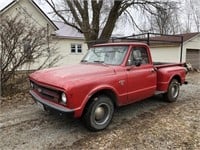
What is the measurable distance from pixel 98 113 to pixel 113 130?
533mm

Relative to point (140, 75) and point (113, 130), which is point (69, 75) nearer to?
point (113, 130)

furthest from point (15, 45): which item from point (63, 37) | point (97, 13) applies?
point (63, 37)

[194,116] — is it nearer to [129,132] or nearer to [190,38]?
[129,132]

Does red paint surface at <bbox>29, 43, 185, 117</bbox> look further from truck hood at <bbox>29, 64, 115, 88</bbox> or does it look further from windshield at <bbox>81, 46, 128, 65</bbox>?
windshield at <bbox>81, 46, 128, 65</bbox>

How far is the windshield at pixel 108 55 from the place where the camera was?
5.61 metres

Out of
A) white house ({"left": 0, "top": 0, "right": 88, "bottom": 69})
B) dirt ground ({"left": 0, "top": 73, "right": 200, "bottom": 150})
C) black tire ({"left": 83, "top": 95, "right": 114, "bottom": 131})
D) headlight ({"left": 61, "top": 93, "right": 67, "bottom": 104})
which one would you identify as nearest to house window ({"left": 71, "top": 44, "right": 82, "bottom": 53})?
white house ({"left": 0, "top": 0, "right": 88, "bottom": 69})

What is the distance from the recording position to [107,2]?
18094 millimetres

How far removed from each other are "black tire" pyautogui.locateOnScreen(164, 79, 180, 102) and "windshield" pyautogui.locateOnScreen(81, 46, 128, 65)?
8.14 feet

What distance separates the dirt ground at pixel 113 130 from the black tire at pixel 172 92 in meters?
0.55

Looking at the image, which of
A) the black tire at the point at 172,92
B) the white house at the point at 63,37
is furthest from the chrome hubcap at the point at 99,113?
the white house at the point at 63,37

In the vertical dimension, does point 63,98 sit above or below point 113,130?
above

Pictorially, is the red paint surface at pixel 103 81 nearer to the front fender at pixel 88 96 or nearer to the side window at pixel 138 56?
the front fender at pixel 88 96

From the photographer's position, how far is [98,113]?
4.87 meters

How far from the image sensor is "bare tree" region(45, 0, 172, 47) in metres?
16.5
